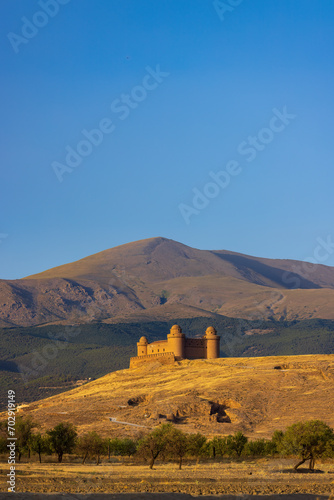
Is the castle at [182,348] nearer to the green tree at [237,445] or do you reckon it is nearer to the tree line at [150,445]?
the tree line at [150,445]

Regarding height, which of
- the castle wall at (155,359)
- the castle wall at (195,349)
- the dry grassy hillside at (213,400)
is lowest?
the dry grassy hillside at (213,400)

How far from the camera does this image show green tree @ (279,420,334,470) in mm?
38591

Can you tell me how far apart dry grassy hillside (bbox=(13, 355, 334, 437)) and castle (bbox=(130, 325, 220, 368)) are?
5238mm

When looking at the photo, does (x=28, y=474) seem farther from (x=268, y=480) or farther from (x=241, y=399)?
(x=241, y=399)

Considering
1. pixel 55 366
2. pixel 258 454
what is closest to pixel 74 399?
pixel 258 454

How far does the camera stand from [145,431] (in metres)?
54.9

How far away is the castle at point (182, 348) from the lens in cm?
8794

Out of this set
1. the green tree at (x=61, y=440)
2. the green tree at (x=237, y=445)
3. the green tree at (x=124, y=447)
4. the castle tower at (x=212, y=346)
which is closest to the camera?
the green tree at (x=61, y=440)

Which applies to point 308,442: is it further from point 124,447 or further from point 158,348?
point 158,348

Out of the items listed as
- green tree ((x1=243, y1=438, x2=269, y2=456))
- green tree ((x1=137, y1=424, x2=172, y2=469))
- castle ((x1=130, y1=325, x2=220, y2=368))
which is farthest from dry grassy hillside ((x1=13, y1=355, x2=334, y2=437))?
green tree ((x1=137, y1=424, x2=172, y2=469))

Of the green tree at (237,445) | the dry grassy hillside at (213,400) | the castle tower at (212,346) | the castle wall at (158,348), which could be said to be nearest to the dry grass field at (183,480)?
the green tree at (237,445)

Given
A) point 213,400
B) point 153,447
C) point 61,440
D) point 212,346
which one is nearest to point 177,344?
point 212,346

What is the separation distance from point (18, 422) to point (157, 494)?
2687 cm

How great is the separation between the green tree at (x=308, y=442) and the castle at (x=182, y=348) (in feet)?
156
